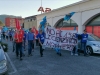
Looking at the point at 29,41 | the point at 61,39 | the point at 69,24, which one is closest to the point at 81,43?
the point at 61,39

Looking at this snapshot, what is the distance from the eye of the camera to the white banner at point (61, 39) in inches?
417

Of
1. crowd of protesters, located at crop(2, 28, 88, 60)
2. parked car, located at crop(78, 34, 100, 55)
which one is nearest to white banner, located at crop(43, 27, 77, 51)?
crowd of protesters, located at crop(2, 28, 88, 60)

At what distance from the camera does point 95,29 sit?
1692 centimetres

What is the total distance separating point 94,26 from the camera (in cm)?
1709

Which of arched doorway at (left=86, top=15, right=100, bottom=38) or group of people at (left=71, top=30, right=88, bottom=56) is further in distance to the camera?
arched doorway at (left=86, top=15, right=100, bottom=38)

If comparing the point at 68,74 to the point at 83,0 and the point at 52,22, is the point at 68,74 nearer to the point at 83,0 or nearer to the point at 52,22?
the point at 83,0

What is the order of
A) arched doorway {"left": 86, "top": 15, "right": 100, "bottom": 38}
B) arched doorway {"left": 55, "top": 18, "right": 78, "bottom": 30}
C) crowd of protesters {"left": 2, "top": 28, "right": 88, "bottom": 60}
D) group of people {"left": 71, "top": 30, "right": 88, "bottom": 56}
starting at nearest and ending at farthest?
crowd of protesters {"left": 2, "top": 28, "right": 88, "bottom": 60} → group of people {"left": 71, "top": 30, "right": 88, "bottom": 56} → arched doorway {"left": 86, "top": 15, "right": 100, "bottom": 38} → arched doorway {"left": 55, "top": 18, "right": 78, "bottom": 30}

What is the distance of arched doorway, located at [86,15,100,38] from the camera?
16.6 metres

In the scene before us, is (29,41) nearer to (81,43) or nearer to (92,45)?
(81,43)

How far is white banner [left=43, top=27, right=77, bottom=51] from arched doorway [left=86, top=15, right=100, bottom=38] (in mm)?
6842

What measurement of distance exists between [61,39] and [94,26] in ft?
25.4

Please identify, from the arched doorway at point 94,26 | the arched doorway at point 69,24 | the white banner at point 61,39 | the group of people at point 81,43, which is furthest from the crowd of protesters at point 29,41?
the arched doorway at point 69,24

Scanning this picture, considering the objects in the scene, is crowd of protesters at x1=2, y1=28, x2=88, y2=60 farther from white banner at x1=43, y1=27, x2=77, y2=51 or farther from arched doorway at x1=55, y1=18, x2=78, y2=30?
arched doorway at x1=55, y1=18, x2=78, y2=30

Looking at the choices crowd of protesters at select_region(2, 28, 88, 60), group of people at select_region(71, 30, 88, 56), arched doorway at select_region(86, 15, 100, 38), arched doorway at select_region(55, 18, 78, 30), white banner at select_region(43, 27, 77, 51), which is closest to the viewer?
crowd of protesters at select_region(2, 28, 88, 60)
